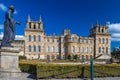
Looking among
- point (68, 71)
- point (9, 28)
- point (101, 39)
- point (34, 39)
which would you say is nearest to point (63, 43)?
point (34, 39)

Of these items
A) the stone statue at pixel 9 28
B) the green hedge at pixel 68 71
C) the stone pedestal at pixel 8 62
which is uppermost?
the stone statue at pixel 9 28

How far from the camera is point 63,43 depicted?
256ft

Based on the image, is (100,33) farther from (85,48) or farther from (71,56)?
(71,56)

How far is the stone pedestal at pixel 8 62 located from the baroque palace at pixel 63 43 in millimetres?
55809

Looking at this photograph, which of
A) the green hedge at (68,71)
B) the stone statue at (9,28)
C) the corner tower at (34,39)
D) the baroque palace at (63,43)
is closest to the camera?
the stone statue at (9,28)

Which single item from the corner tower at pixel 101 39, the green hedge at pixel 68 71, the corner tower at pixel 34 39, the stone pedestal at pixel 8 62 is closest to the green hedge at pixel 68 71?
the green hedge at pixel 68 71

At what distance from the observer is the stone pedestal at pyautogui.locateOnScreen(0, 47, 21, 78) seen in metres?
15.1

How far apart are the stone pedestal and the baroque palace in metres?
55.8

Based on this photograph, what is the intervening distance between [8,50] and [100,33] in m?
67.1

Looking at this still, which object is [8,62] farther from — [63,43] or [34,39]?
[63,43]

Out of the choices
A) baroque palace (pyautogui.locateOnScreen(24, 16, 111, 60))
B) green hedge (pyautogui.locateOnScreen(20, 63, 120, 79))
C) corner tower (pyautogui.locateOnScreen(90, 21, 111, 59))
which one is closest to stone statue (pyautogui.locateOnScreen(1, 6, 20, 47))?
green hedge (pyautogui.locateOnScreen(20, 63, 120, 79))

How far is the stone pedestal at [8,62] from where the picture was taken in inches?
593

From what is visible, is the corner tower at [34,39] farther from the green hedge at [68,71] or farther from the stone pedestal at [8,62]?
the stone pedestal at [8,62]

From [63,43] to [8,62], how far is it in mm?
62831
